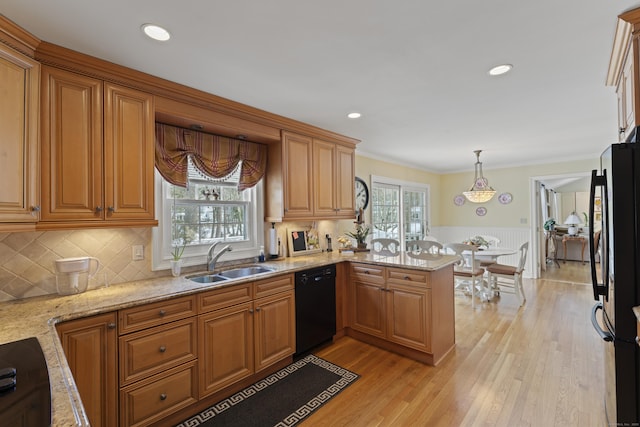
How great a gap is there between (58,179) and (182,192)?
964 mm

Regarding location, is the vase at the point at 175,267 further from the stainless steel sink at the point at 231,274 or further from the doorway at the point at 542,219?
the doorway at the point at 542,219

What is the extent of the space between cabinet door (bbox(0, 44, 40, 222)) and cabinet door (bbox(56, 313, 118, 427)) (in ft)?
2.17

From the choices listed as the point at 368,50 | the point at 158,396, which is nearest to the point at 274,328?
the point at 158,396

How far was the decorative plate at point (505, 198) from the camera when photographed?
20.2 feet

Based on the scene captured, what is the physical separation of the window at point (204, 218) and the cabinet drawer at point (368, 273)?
3.55ft

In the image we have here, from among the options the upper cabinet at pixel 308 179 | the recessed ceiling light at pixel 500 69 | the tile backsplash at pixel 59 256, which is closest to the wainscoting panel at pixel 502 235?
the upper cabinet at pixel 308 179

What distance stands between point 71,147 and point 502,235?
6981mm

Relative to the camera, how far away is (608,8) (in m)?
1.48

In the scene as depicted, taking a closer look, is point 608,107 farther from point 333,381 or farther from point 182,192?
point 182,192

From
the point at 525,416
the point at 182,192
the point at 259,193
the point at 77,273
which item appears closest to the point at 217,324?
the point at 77,273

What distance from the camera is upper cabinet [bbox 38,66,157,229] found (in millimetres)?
1776

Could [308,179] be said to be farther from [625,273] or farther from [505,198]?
[505,198]

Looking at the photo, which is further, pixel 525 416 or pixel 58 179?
pixel 525 416

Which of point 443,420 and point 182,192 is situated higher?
point 182,192
